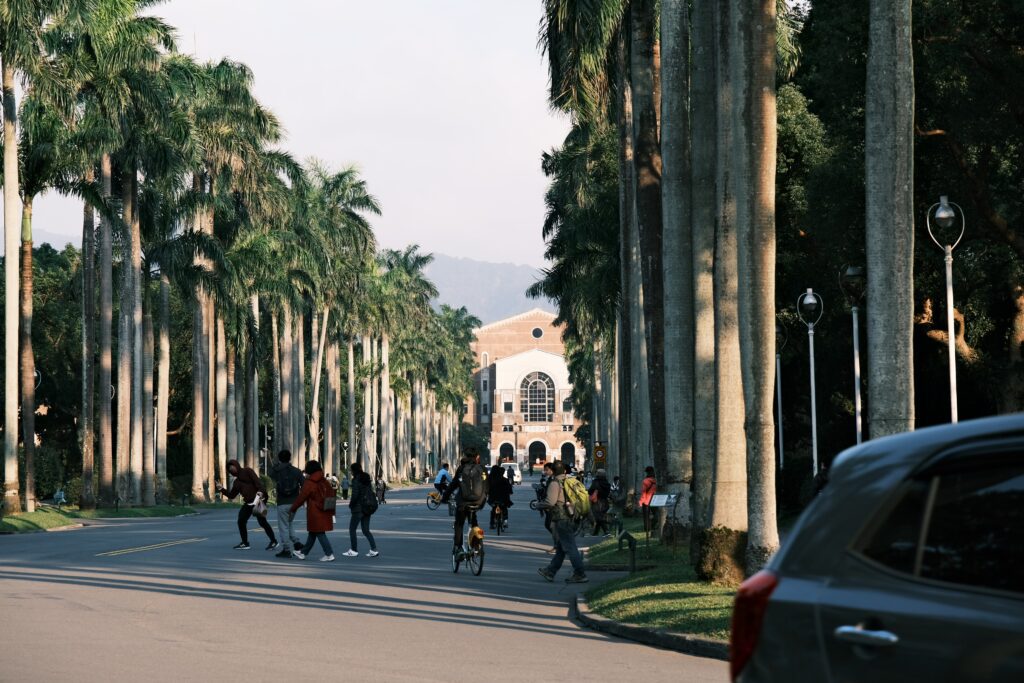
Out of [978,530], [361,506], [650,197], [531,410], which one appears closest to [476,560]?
[361,506]

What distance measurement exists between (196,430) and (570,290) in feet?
50.6

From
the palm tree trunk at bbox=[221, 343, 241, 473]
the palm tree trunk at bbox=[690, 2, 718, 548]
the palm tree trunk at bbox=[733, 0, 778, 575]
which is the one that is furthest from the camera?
the palm tree trunk at bbox=[221, 343, 241, 473]

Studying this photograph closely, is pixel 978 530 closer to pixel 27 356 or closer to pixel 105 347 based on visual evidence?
pixel 27 356

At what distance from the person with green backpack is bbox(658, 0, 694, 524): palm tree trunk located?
235cm

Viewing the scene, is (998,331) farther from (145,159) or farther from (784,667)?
(784,667)

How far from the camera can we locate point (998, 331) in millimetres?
35531

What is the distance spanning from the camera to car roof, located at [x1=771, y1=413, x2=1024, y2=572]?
420 centimetres

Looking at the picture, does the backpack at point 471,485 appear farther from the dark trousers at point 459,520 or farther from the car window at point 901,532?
the car window at point 901,532

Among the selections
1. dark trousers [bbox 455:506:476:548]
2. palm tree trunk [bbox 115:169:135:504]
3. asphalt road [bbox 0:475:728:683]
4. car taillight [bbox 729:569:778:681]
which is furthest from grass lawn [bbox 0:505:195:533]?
car taillight [bbox 729:569:778:681]

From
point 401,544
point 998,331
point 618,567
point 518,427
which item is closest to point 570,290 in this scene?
point 998,331

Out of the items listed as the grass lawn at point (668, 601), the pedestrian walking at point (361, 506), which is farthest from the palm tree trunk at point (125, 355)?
the grass lawn at point (668, 601)

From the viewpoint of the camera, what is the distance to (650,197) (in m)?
26.0

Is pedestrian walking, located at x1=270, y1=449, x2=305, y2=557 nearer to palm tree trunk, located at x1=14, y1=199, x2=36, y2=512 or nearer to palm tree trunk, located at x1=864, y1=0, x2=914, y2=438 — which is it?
palm tree trunk, located at x1=864, y1=0, x2=914, y2=438

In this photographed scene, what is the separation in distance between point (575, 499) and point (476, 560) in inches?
85.0
